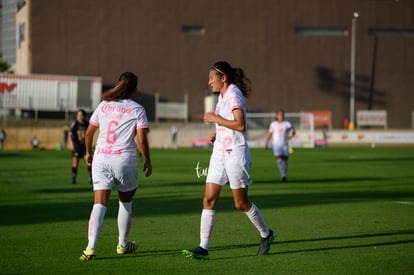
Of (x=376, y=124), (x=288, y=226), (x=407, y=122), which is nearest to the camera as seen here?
(x=288, y=226)

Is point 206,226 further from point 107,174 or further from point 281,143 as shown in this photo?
point 281,143

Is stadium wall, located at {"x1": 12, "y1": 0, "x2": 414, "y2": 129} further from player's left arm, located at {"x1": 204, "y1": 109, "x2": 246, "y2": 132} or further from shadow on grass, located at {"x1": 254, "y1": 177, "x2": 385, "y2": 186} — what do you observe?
player's left arm, located at {"x1": 204, "y1": 109, "x2": 246, "y2": 132}

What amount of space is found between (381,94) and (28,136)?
3254 centimetres

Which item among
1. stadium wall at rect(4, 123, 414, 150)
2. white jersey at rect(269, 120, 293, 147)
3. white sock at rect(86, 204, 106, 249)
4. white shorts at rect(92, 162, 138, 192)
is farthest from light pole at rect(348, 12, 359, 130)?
white sock at rect(86, 204, 106, 249)

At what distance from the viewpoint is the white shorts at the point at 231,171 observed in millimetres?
8969

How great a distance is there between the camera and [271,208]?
49.5 ft

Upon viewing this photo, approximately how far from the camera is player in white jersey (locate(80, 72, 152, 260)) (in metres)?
8.90

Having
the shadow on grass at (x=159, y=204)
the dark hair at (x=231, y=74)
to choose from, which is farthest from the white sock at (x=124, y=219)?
the shadow on grass at (x=159, y=204)

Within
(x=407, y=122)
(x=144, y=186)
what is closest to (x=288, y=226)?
(x=144, y=186)

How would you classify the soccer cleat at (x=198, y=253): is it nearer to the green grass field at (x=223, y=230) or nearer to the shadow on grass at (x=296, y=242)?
the green grass field at (x=223, y=230)

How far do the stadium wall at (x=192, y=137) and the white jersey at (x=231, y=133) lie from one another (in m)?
51.5

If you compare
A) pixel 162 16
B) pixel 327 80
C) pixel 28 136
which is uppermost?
pixel 162 16

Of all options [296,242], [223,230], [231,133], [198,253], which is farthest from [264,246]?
[223,230]

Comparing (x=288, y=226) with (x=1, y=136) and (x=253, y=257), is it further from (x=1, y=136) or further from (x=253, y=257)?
(x=1, y=136)
